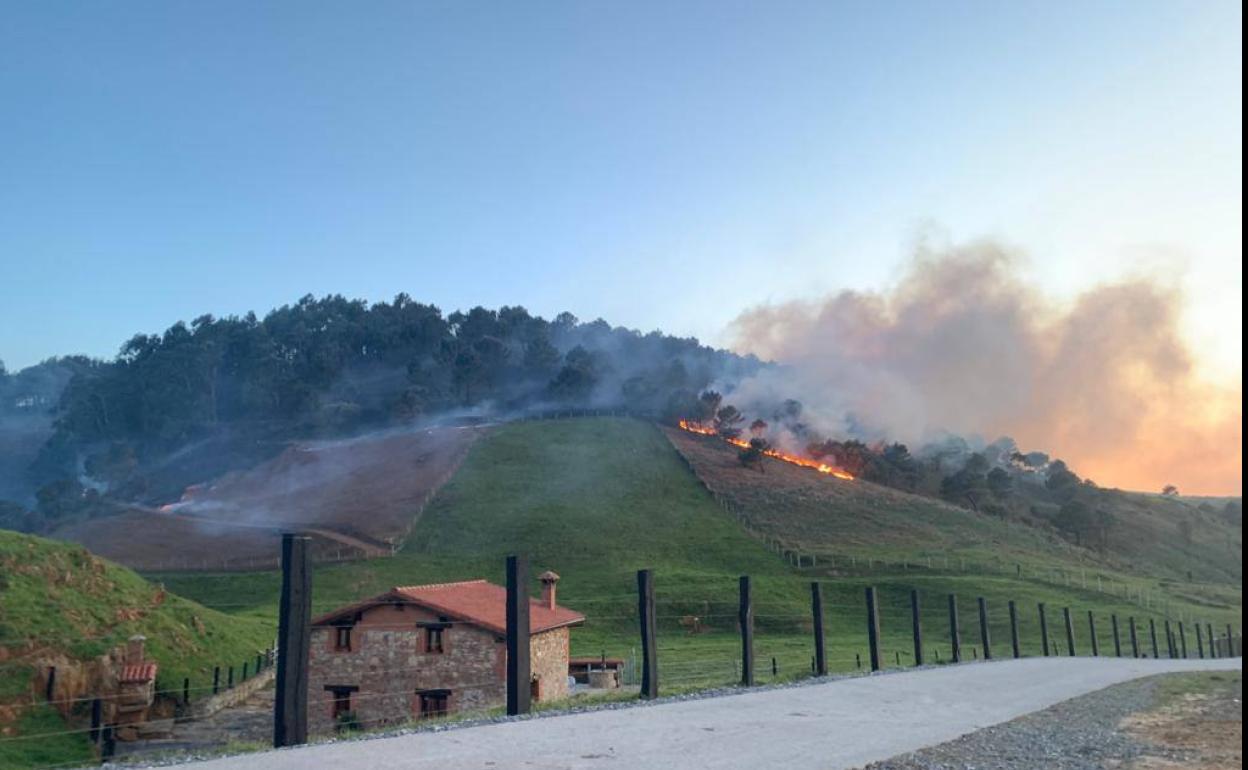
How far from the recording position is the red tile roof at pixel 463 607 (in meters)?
38.1

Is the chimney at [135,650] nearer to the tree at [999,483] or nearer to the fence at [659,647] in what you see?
the fence at [659,647]

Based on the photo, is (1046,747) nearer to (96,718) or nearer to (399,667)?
(399,667)

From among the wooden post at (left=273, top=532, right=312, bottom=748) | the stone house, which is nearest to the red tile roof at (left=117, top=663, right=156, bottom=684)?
the stone house

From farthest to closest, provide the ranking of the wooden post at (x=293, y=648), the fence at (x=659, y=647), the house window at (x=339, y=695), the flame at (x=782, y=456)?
the flame at (x=782, y=456)
the house window at (x=339, y=695)
the fence at (x=659, y=647)
the wooden post at (x=293, y=648)

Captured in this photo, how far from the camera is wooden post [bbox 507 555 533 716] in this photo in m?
16.0

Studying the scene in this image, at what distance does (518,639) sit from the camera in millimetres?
16219

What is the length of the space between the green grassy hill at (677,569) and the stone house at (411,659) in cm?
775

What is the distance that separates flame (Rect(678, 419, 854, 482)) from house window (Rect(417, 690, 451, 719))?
106833mm

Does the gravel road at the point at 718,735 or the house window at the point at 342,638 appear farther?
the house window at the point at 342,638

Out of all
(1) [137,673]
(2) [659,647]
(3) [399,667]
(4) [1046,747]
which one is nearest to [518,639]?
Answer: (4) [1046,747]

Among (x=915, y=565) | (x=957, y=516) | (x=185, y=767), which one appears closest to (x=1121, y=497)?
(x=957, y=516)

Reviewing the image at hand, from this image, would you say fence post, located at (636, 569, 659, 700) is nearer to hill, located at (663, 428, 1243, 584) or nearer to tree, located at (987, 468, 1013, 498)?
hill, located at (663, 428, 1243, 584)

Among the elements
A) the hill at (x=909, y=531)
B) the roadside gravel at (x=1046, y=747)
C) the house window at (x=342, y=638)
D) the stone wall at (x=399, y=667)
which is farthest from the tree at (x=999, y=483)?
the roadside gravel at (x=1046, y=747)

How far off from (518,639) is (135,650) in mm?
30777
